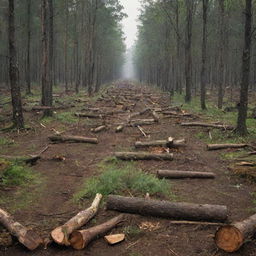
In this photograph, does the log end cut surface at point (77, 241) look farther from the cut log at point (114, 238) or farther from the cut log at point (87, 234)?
the cut log at point (114, 238)

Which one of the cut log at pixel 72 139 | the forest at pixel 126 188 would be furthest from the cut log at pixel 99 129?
the cut log at pixel 72 139

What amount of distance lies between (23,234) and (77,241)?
88cm

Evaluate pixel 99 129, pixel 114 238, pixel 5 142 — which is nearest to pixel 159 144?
pixel 99 129

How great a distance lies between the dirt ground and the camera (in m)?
4.88

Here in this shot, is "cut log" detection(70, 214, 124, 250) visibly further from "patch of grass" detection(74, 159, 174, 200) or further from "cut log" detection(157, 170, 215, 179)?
"cut log" detection(157, 170, 215, 179)

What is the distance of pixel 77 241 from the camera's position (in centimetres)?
490

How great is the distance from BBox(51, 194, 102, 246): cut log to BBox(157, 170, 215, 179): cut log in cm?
229

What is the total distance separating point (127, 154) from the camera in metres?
9.79

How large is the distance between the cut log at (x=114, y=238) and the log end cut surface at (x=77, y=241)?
1.42 ft

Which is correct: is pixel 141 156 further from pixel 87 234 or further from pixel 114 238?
pixel 87 234

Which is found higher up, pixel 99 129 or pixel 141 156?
pixel 99 129

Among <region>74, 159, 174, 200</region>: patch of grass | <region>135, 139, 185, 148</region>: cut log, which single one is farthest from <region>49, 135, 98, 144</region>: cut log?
<region>74, 159, 174, 200</region>: patch of grass

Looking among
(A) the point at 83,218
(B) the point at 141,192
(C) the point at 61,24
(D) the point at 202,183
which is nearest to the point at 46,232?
(A) the point at 83,218

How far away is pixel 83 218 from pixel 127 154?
14.3 feet
